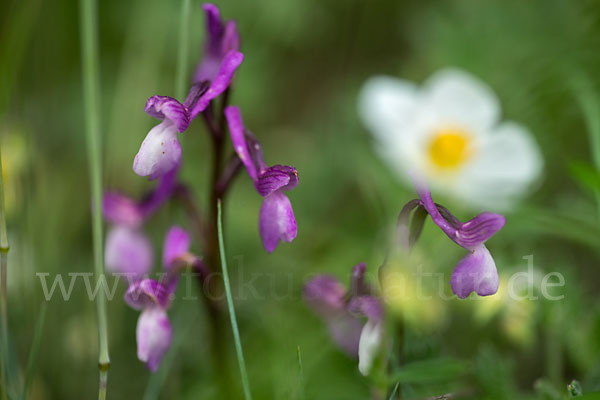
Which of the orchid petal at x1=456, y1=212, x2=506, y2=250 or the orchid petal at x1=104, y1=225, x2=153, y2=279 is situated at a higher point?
the orchid petal at x1=104, y1=225, x2=153, y2=279

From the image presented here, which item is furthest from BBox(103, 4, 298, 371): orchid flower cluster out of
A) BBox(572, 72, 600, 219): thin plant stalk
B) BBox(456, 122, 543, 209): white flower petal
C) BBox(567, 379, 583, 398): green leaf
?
A: BBox(456, 122, 543, 209): white flower petal

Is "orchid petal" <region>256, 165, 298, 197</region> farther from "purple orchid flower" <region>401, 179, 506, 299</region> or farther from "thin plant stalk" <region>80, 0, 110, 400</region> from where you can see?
"thin plant stalk" <region>80, 0, 110, 400</region>

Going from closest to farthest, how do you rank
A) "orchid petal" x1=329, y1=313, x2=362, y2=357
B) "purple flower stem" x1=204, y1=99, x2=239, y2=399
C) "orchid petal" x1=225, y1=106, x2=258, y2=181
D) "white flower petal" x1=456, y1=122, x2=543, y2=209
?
A: "orchid petal" x1=225, y1=106, x2=258, y2=181 < "purple flower stem" x1=204, y1=99, x2=239, y2=399 < "orchid petal" x1=329, y1=313, x2=362, y2=357 < "white flower petal" x1=456, y1=122, x2=543, y2=209

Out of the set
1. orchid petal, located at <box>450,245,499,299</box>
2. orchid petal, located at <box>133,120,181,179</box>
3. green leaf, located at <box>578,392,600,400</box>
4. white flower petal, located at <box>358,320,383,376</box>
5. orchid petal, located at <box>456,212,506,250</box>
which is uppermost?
orchid petal, located at <box>133,120,181,179</box>

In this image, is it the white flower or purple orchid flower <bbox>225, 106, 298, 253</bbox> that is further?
the white flower

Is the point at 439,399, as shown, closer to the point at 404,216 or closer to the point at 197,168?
the point at 404,216

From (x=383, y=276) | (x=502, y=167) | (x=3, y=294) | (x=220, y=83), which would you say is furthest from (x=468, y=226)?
(x=502, y=167)

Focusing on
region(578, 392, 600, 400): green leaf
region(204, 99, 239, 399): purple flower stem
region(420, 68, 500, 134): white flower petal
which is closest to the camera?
region(578, 392, 600, 400): green leaf

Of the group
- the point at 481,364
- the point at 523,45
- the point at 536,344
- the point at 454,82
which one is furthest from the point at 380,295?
the point at 523,45
